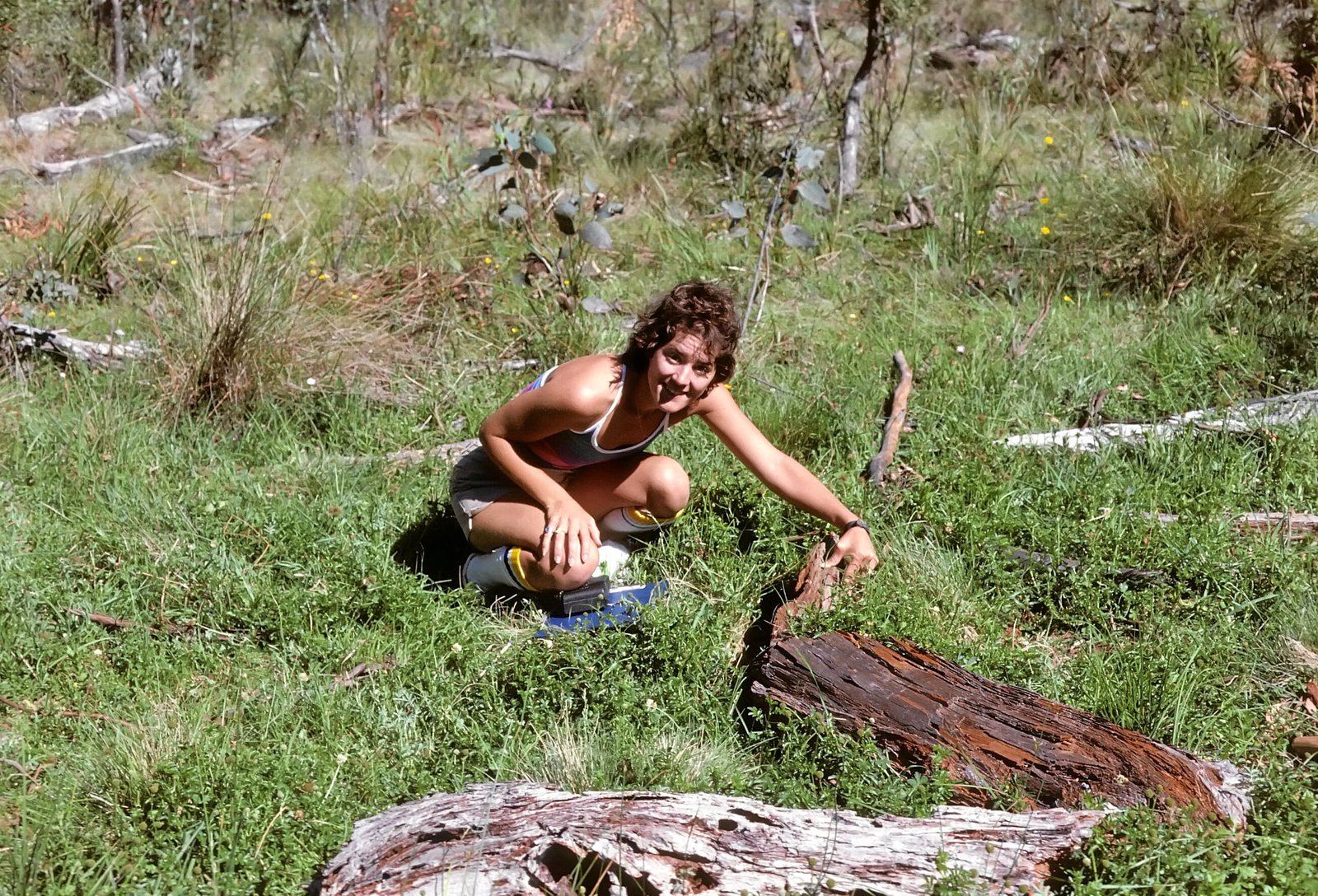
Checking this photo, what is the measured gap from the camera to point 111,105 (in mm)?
8633

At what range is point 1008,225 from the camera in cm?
588

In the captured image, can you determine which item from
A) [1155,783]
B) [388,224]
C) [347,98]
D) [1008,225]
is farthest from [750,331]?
[347,98]

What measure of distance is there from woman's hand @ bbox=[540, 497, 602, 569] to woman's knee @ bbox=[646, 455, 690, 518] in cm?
25

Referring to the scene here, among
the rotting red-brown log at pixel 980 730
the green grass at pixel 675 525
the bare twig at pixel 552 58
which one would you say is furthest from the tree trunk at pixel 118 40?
the rotting red-brown log at pixel 980 730

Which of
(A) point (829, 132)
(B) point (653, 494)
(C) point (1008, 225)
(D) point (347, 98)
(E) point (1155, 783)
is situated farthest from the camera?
(D) point (347, 98)

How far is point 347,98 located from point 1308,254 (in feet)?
19.3

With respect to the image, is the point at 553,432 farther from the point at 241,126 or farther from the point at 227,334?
the point at 241,126

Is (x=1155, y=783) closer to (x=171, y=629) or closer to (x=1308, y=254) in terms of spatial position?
(x=171, y=629)

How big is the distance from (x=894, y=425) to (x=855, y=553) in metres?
1.06

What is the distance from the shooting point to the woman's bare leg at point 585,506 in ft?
11.1

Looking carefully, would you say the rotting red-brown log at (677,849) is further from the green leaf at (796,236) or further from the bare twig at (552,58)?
the bare twig at (552,58)

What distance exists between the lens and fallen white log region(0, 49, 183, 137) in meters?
8.09

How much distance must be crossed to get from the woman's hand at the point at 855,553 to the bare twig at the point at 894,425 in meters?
0.64

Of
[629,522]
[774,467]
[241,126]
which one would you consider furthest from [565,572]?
[241,126]
